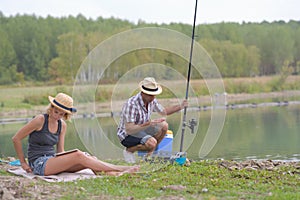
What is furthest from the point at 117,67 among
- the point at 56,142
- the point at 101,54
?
the point at 56,142

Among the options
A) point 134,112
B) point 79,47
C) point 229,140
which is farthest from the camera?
point 79,47

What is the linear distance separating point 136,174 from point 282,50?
63082 mm

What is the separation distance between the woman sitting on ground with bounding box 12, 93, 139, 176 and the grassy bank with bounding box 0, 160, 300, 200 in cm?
34

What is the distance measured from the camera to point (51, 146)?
21.4ft

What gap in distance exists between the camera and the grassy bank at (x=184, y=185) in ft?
17.3

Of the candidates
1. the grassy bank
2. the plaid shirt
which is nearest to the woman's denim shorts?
the grassy bank

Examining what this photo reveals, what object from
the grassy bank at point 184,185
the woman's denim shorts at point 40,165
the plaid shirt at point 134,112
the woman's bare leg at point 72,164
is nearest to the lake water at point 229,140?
the plaid shirt at point 134,112

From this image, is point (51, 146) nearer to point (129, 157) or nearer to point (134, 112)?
point (134, 112)


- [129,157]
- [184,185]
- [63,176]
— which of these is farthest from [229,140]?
[184,185]

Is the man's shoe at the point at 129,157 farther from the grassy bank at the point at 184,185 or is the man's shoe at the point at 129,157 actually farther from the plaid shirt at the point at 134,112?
the grassy bank at the point at 184,185

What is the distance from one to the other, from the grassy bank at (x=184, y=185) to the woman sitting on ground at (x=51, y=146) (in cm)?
34

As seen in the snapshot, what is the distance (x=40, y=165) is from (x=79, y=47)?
33.5 metres

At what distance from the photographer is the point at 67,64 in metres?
43.2

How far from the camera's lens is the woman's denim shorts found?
249 inches
